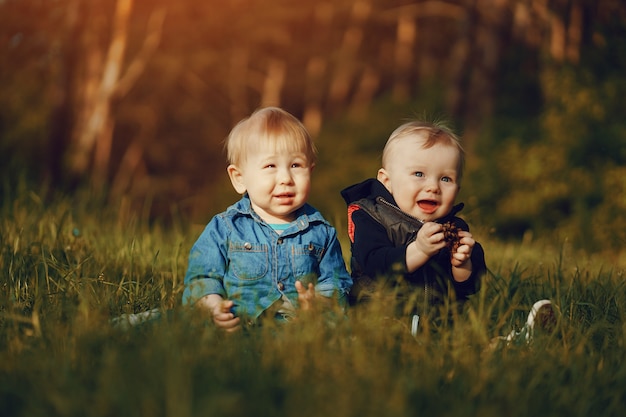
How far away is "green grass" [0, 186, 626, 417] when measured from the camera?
85.8 inches

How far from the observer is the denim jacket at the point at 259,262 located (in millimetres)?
3709

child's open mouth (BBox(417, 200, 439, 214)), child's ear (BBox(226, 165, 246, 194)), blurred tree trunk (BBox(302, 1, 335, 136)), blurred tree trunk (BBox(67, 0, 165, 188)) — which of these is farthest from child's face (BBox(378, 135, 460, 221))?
blurred tree trunk (BBox(302, 1, 335, 136))

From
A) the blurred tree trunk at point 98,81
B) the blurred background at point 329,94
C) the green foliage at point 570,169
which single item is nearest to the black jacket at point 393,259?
the blurred background at point 329,94

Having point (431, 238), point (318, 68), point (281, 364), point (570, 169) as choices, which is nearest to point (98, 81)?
point (318, 68)

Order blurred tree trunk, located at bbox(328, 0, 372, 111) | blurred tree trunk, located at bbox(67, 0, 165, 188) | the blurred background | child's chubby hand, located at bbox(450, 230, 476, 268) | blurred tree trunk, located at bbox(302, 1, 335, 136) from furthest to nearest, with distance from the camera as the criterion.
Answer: blurred tree trunk, located at bbox(302, 1, 335, 136) → blurred tree trunk, located at bbox(328, 0, 372, 111) → blurred tree trunk, located at bbox(67, 0, 165, 188) → the blurred background → child's chubby hand, located at bbox(450, 230, 476, 268)

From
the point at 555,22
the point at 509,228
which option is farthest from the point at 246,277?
the point at 555,22

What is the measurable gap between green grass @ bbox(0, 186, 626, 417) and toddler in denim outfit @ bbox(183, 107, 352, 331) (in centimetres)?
30

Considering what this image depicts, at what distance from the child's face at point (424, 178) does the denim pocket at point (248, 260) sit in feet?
2.20

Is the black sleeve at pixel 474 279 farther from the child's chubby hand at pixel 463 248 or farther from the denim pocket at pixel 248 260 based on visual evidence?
the denim pocket at pixel 248 260

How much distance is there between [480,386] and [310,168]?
5.23 feet

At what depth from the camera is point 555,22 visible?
15.2 m

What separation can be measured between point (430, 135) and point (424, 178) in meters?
0.20

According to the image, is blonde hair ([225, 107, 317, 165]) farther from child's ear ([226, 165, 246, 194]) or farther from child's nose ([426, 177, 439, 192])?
child's nose ([426, 177, 439, 192])

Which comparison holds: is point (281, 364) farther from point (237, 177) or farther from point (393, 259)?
point (237, 177)
